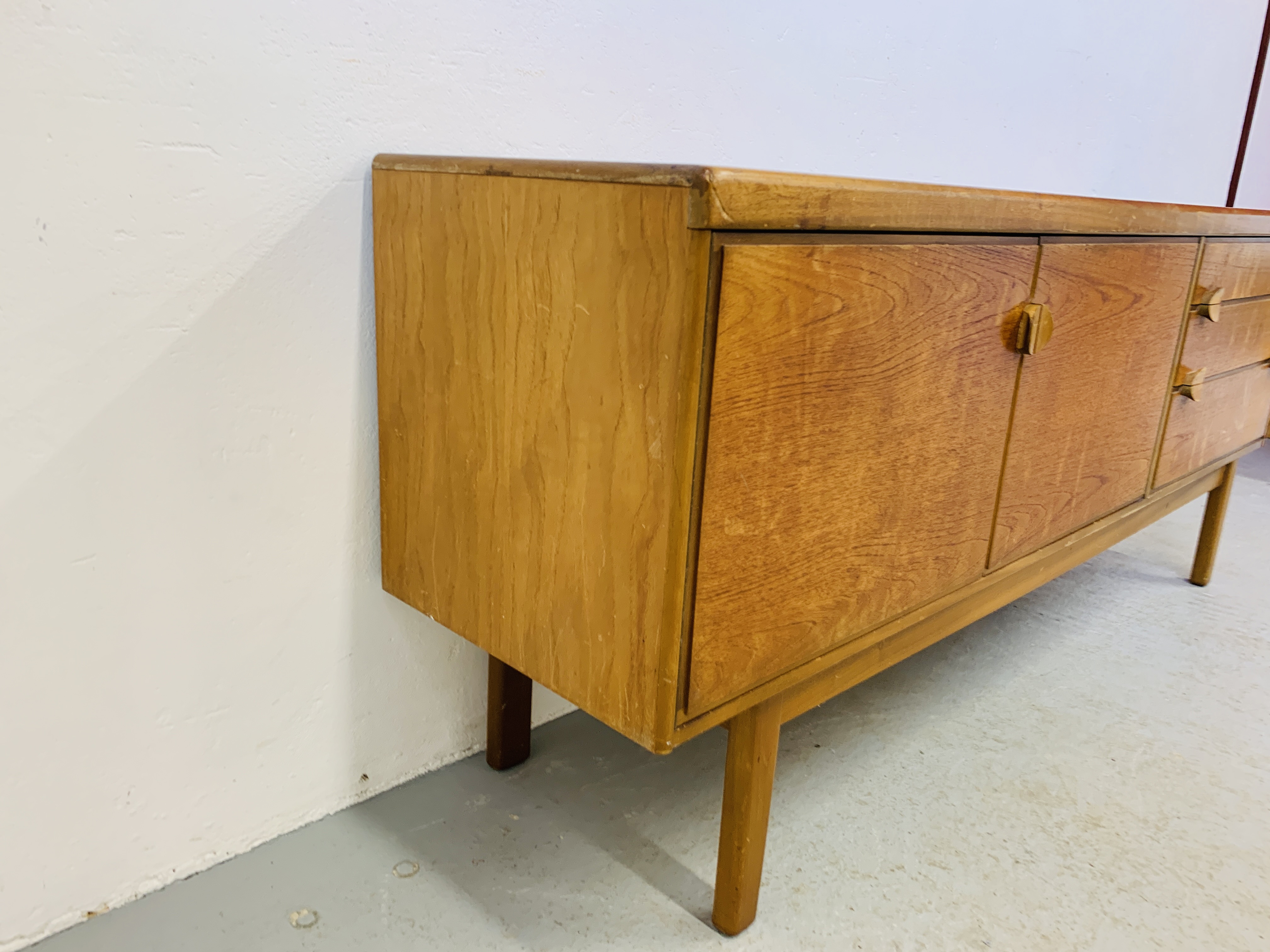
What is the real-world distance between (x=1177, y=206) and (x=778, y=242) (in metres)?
0.89

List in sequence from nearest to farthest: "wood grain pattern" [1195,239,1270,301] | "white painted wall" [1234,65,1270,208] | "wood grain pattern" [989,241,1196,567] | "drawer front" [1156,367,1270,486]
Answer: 1. "wood grain pattern" [989,241,1196,567]
2. "wood grain pattern" [1195,239,1270,301]
3. "drawer front" [1156,367,1270,486]
4. "white painted wall" [1234,65,1270,208]

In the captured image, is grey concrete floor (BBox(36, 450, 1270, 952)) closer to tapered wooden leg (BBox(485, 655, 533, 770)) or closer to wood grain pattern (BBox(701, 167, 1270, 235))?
tapered wooden leg (BBox(485, 655, 533, 770))

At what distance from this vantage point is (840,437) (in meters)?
0.88

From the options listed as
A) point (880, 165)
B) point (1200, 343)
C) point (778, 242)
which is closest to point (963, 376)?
point (778, 242)

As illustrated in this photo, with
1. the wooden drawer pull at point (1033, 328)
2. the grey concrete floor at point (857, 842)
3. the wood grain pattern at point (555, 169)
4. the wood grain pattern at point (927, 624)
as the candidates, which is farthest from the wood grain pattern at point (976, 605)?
the wood grain pattern at point (555, 169)

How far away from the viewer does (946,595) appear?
1133 mm

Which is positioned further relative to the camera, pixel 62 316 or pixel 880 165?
pixel 880 165

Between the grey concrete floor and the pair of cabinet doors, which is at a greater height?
the pair of cabinet doors

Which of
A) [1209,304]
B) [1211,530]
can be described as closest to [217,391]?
[1209,304]

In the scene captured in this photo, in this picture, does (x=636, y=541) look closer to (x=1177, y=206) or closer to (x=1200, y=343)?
(x=1177, y=206)

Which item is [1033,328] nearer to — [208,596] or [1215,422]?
[1215,422]

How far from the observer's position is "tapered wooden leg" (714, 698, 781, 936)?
0.96m

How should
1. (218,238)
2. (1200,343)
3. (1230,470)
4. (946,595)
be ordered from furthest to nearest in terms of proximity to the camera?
(1230,470) < (1200,343) < (946,595) < (218,238)

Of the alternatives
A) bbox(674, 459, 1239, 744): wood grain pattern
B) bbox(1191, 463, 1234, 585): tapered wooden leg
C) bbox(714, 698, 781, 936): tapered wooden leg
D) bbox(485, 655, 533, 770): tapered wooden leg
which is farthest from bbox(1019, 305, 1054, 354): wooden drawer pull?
bbox(1191, 463, 1234, 585): tapered wooden leg
